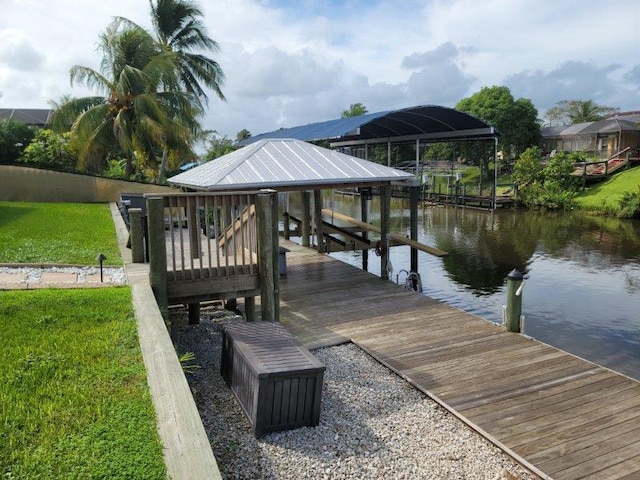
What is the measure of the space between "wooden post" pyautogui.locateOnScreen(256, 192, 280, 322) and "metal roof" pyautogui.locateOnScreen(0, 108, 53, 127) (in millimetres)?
40953

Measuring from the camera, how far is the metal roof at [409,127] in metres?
18.7

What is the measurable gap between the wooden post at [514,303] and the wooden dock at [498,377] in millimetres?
138

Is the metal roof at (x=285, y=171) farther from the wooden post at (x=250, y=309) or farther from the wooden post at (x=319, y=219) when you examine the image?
the wooden post at (x=319, y=219)

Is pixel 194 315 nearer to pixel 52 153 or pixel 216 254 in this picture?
pixel 216 254

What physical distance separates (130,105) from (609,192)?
2400 cm

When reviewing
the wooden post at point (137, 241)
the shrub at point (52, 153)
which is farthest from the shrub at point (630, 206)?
the shrub at point (52, 153)

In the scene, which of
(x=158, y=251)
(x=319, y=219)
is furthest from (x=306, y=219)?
(x=158, y=251)

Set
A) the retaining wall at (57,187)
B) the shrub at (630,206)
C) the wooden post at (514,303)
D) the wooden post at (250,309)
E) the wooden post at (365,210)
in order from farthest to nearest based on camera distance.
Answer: the shrub at (630,206), the retaining wall at (57,187), the wooden post at (365,210), the wooden post at (250,309), the wooden post at (514,303)

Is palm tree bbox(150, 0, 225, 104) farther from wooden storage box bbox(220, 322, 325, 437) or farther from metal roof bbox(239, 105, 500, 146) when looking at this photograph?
wooden storage box bbox(220, 322, 325, 437)

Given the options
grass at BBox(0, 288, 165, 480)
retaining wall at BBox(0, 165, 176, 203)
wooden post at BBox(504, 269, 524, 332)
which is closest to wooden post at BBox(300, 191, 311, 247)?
wooden post at BBox(504, 269, 524, 332)

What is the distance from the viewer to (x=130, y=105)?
832 inches

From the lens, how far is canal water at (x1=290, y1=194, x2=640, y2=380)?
28.7 ft

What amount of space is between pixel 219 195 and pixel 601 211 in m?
24.0

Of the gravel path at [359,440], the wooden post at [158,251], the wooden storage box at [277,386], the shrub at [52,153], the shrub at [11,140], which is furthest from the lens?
the shrub at [11,140]
